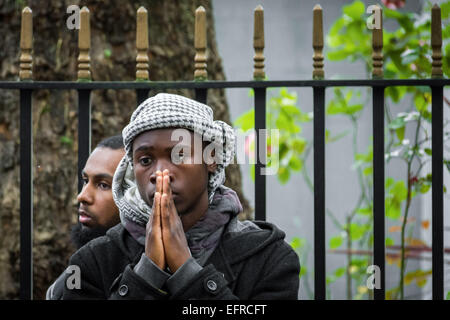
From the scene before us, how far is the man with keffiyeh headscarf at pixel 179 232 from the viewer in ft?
6.37

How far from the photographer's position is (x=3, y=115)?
3.29 metres

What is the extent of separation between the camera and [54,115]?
10.9 feet

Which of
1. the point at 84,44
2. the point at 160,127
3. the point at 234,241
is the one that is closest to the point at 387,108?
the point at 84,44

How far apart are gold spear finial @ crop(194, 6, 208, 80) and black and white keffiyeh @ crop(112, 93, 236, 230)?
0.43 meters

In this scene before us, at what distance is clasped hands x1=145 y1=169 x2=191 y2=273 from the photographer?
1.90 meters

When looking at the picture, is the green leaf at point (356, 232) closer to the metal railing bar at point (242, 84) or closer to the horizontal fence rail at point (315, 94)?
the horizontal fence rail at point (315, 94)

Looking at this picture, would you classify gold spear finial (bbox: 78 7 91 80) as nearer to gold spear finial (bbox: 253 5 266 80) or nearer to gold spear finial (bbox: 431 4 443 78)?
gold spear finial (bbox: 253 5 266 80)

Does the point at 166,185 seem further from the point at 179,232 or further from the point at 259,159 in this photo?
the point at 259,159

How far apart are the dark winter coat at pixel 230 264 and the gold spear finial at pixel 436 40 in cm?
90

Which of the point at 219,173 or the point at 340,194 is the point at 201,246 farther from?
the point at 340,194

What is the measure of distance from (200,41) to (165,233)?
2.75ft
